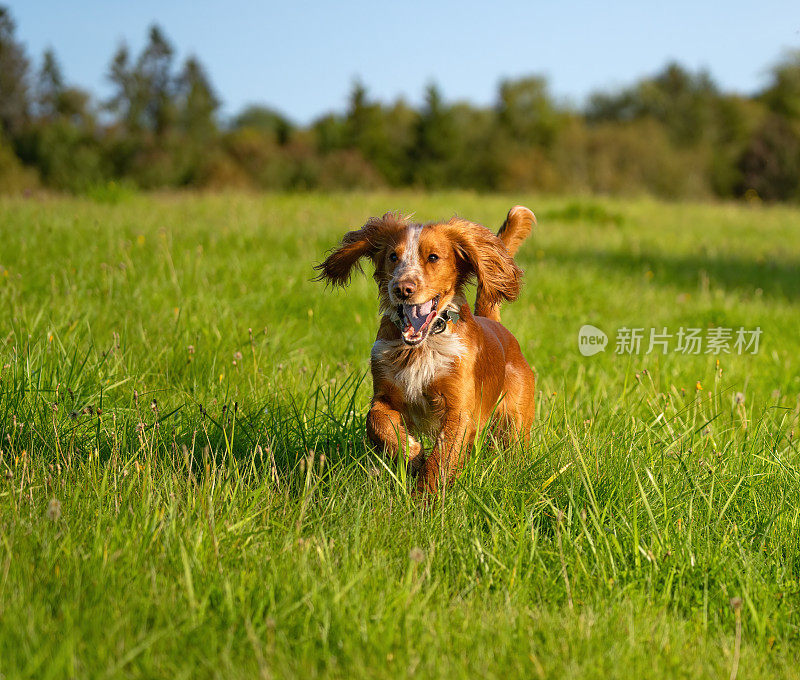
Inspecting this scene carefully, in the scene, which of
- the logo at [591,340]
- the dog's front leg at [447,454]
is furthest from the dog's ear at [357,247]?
the logo at [591,340]

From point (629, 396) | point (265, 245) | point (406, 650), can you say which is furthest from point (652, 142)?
→ point (406, 650)

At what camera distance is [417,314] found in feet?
9.25

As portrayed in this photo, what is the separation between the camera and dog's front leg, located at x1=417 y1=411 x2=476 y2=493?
278 cm

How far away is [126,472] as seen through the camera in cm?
256

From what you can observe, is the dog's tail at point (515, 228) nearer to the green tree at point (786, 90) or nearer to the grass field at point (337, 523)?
the grass field at point (337, 523)

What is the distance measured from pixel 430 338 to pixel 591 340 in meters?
3.13

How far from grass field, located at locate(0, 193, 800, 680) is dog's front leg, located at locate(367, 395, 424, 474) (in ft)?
0.30

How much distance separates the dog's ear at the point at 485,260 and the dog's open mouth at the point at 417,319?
0.29 meters

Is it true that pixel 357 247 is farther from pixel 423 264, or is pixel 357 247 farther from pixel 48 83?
pixel 48 83

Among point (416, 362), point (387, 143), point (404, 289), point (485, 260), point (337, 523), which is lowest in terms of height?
point (337, 523)

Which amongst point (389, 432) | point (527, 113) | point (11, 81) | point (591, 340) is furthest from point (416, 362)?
point (11, 81)

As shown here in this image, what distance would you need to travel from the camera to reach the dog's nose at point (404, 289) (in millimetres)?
2695

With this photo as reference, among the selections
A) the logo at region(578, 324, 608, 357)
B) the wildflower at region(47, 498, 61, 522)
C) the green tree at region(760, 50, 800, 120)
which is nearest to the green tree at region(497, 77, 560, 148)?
the green tree at region(760, 50, 800, 120)

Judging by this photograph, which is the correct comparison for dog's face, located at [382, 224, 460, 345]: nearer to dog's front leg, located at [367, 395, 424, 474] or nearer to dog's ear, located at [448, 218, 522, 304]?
dog's ear, located at [448, 218, 522, 304]
